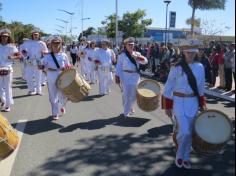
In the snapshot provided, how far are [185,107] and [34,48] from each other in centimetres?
937

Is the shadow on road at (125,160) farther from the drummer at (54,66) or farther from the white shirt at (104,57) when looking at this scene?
the white shirt at (104,57)

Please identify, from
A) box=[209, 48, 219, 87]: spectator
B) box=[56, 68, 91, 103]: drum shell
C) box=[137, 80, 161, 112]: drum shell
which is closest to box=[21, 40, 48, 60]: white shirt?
box=[56, 68, 91, 103]: drum shell

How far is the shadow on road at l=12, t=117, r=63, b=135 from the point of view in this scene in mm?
9117

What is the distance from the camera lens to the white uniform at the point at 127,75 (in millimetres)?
10445

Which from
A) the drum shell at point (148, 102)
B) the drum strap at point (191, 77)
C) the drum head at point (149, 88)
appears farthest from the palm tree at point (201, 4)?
the drum strap at point (191, 77)

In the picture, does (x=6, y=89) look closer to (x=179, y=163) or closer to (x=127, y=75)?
(x=127, y=75)

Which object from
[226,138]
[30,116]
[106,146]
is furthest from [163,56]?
[226,138]

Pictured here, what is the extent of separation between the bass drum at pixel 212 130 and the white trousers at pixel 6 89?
626cm

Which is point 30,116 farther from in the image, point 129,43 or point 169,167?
point 169,167

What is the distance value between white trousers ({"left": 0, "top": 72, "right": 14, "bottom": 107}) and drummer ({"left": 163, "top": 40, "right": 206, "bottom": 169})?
580cm

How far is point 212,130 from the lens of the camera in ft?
20.3

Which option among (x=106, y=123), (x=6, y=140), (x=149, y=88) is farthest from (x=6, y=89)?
(x=6, y=140)

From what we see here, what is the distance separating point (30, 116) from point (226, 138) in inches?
234

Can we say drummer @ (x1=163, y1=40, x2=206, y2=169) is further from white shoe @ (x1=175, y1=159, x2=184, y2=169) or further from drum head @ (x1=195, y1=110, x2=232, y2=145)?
drum head @ (x1=195, y1=110, x2=232, y2=145)
